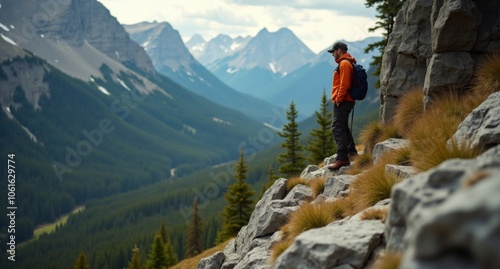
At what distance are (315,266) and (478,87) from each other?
8.69 m

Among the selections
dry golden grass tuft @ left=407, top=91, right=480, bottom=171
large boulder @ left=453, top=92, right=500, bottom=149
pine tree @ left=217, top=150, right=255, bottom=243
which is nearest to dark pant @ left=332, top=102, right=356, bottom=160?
dry golden grass tuft @ left=407, top=91, right=480, bottom=171

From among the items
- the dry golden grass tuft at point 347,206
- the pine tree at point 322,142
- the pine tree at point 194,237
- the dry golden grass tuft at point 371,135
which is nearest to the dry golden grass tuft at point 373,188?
the dry golden grass tuft at point 347,206

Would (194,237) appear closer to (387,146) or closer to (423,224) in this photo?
(387,146)

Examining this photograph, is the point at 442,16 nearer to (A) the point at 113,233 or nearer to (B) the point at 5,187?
(A) the point at 113,233

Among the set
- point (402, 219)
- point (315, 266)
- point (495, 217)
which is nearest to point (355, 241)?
point (315, 266)

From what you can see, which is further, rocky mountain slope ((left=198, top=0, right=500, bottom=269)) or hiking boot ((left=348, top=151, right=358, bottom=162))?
hiking boot ((left=348, top=151, right=358, bottom=162))

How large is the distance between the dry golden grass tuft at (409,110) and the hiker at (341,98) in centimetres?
200

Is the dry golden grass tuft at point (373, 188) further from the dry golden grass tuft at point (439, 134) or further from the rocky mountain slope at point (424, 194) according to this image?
the dry golden grass tuft at point (439, 134)

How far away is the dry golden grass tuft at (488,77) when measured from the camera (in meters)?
12.2

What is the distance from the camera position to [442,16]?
14281mm

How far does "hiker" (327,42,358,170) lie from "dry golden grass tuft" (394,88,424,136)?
6.56ft

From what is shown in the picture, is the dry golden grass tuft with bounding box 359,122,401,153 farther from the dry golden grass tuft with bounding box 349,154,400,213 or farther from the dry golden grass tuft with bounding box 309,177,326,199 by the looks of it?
the dry golden grass tuft with bounding box 349,154,400,213

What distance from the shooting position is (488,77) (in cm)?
1257

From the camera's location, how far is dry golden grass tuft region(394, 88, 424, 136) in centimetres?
1505
